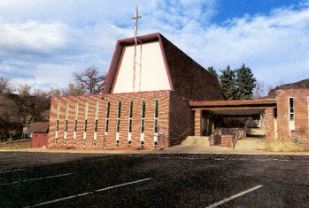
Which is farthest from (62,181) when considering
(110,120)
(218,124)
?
(218,124)

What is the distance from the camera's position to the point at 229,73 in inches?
2192

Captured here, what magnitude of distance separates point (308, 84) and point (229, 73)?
58.5 feet

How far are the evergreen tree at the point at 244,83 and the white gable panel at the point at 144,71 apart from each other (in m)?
27.5

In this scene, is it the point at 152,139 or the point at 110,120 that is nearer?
the point at 152,139

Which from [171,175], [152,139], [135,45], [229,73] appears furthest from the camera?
[229,73]

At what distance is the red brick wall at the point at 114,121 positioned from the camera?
27500mm

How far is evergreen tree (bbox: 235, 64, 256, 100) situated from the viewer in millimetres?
54406

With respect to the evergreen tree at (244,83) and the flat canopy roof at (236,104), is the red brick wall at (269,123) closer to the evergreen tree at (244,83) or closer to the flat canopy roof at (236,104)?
the flat canopy roof at (236,104)

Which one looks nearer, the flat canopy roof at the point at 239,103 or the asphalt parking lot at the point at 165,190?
the asphalt parking lot at the point at 165,190

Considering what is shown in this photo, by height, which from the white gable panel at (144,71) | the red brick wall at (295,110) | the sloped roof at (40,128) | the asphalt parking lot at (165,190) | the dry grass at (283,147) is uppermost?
the white gable panel at (144,71)

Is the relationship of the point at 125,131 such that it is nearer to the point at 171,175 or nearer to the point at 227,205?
the point at 171,175

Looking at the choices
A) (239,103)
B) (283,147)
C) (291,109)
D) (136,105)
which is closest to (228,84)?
(239,103)

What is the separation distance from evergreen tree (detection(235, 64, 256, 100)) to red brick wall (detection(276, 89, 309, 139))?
89.9ft

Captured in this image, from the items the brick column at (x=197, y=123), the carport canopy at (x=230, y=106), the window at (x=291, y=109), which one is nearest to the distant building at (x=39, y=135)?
the brick column at (x=197, y=123)
